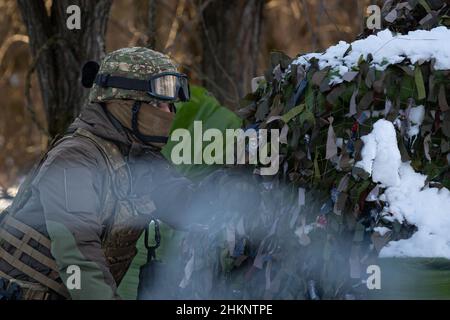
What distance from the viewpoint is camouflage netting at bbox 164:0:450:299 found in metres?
3.17

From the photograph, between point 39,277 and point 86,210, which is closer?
point 86,210

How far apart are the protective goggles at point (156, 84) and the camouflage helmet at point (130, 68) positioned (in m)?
0.02

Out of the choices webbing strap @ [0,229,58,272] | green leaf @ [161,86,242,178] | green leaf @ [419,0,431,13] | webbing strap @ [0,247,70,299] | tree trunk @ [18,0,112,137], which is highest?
tree trunk @ [18,0,112,137]

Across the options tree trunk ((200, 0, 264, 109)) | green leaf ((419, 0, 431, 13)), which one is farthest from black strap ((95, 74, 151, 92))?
tree trunk ((200, 0, 264, 109))

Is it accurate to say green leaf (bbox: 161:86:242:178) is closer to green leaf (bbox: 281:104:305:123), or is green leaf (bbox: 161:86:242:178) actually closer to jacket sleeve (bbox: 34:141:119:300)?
green leaf (bbox: 281:104:305:123)

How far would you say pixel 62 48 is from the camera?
6.00m

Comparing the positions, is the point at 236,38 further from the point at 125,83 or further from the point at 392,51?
the point at 392,51

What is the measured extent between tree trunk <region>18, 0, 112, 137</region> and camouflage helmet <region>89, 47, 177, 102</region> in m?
2.29

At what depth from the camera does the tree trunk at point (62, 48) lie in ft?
19.3

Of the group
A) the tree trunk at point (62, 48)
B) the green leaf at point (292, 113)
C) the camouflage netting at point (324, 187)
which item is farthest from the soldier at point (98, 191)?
the tree trunk at point (62, 48)

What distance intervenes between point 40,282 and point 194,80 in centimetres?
694

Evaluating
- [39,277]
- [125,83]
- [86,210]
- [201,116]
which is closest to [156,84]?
[125,83]

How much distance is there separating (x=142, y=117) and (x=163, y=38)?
7.97 metres
